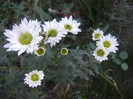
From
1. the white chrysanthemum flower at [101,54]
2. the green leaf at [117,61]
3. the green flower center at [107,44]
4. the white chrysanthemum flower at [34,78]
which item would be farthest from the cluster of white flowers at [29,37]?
the green leaf at [117,61]

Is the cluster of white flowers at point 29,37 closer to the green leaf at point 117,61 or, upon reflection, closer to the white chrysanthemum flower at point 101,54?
the white chrysanthemum flower at point 101,54

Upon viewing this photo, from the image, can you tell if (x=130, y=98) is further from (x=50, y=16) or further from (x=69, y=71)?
(x=50, y=16)

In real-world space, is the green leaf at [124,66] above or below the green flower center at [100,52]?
below

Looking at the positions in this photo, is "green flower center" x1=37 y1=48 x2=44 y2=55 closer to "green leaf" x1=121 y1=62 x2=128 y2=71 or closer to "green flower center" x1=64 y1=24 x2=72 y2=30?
"green flower center" x1=64 y1=24 x2=72 y2=30

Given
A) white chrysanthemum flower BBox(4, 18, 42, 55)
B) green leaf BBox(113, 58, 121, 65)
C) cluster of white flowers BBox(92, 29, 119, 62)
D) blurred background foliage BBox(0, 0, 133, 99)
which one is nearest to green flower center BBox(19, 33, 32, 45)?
white chrysanthemum flower BBox(4, 18, 42, 55)

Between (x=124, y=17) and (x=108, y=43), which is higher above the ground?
(x=124, y=17)

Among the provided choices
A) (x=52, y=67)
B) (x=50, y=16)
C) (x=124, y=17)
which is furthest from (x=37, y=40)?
(x=124, y=17)
